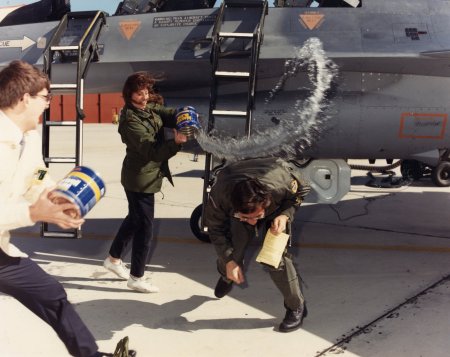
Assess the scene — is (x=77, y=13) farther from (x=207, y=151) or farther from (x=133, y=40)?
(x=207, y=151)

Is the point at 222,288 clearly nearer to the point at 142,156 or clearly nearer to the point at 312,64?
the point at 142,156

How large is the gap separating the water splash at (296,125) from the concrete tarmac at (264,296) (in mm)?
1242

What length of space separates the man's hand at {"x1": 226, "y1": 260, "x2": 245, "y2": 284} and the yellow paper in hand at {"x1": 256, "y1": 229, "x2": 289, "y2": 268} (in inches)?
6.4

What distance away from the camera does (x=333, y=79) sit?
5262 millimetres

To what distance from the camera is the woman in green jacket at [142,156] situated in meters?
4.08

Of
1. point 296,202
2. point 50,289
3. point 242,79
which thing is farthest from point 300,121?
point 50,289

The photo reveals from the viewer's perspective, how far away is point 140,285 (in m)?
4.46

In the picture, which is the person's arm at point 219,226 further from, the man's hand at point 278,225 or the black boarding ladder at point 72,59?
the black boarding ladder at point 72,59

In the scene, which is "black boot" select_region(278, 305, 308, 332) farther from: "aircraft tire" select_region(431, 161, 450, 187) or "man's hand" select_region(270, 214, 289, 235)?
"aircraft tire" select_region(431, 161, 450, 187)

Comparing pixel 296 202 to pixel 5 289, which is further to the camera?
pixel 296 202

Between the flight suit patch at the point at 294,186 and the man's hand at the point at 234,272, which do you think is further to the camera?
the flight suit patch at the point at 294,186

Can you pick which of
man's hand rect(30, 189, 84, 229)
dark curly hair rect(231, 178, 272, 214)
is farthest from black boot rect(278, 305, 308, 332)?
man's hand rect(30, 189, 84, 229)

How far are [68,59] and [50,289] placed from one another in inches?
143

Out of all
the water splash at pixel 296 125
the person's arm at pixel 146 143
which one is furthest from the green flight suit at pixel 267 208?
the water splash at pixel 296 125
